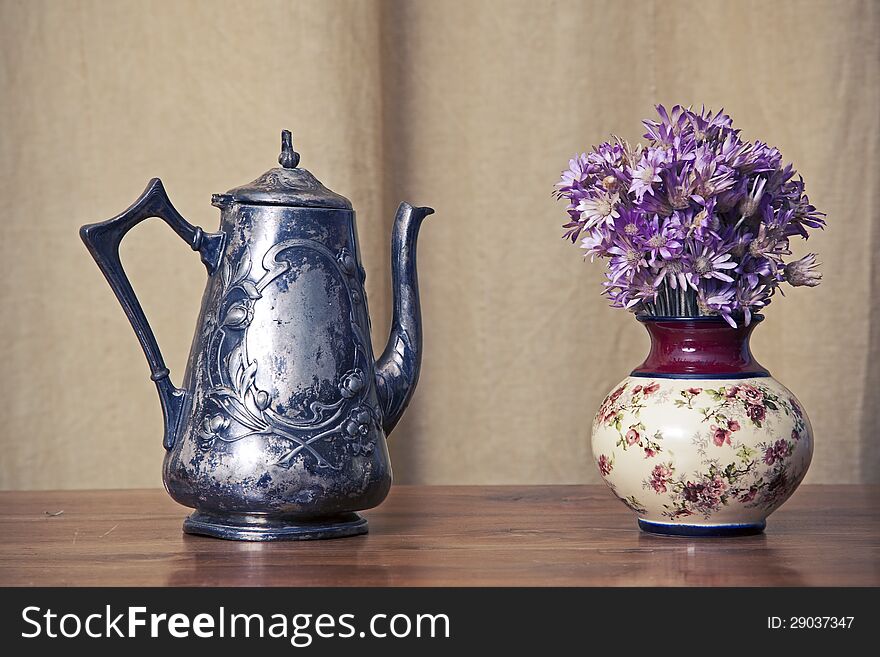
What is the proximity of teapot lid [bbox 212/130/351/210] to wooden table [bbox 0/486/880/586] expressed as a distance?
0.25m

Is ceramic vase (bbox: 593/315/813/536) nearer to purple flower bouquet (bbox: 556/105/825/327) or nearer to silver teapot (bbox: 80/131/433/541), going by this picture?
purple flower bouquet (bbox: 556/105/825/327)

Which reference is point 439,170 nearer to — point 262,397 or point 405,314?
point 405,314

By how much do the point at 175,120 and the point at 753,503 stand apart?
87 centimetres

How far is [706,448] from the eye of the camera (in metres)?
0.79

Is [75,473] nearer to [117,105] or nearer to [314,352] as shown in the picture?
[117,105]

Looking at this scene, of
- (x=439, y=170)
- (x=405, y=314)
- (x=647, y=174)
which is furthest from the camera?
(x=439, y=170)

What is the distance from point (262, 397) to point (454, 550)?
0.58ft

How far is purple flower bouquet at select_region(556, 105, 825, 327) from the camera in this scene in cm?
79

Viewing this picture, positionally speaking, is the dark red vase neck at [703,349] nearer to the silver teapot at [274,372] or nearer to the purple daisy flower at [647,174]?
the purple daisy flower at [647,174]

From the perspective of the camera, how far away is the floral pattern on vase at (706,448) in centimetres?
79

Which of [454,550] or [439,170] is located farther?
[439,170]

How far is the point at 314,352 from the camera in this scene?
0.80 metres

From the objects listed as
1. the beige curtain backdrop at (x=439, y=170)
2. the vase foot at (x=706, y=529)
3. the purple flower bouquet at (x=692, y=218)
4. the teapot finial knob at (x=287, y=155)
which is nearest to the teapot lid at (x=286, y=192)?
the teapot finial knob at (x=287, y=155)

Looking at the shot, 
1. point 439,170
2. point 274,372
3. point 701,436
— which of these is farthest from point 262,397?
point 439,170
